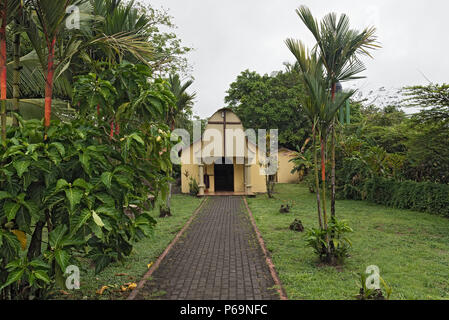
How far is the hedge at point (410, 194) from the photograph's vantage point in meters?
10.9

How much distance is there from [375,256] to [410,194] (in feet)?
25.3

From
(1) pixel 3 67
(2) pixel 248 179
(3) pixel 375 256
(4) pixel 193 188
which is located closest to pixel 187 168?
(4) pixel 193 188

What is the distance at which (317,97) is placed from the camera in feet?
17.0

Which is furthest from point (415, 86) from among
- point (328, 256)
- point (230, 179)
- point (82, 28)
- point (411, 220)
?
point (230, 179)

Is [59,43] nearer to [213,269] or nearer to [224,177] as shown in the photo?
[213,269]

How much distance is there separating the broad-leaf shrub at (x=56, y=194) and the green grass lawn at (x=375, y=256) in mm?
3030

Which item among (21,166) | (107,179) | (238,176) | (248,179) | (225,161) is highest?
(225,161)

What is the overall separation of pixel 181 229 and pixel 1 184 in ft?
21.2

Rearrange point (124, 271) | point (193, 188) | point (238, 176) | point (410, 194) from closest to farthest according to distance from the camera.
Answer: point (124, 271) → point (410, 194) → point (193, 188) → point (238, 176)

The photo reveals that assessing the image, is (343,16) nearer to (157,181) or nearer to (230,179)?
(157,181)

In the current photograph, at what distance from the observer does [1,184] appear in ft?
10.1

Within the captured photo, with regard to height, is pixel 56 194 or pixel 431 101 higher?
pixel 431 101

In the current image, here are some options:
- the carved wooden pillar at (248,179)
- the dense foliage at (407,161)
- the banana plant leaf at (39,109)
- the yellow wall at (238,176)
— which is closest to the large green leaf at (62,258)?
the banana plant leaf at (39,109)

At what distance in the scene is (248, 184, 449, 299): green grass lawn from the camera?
462 cm
